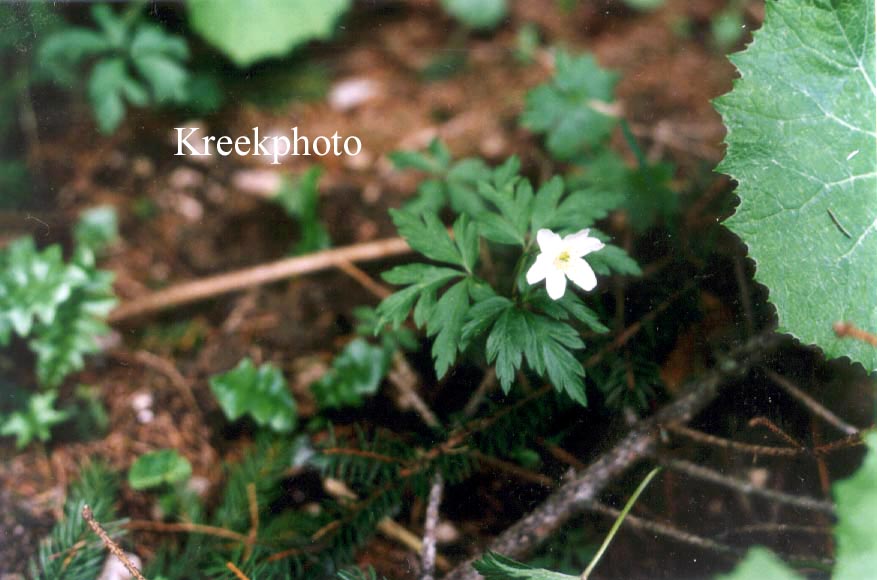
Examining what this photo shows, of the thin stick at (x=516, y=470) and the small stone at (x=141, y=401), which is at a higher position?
→ the thin stick at (x=516, y=470)

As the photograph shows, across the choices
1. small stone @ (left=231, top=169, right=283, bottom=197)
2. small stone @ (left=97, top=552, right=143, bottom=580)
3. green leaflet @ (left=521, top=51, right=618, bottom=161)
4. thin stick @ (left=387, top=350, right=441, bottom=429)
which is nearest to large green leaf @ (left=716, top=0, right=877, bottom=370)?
green leaflet @ (left=521, top=51, right=618, bottom=161)

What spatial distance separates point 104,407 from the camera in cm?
262

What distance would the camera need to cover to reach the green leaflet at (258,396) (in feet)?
7.95

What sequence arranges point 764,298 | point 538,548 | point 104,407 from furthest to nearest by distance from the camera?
1. point 104,407
2. point 764,298
3. point 538,548

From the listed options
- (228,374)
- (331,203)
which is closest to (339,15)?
(331,203)

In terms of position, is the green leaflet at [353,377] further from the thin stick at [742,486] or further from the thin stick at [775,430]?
the thin stick at [775,430]

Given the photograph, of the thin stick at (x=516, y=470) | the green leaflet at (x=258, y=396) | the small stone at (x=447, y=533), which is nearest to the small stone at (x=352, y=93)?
the green leaflet at (x=258, y=396)

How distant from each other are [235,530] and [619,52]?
294cm

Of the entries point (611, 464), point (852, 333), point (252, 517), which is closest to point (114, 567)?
point (252, 517)

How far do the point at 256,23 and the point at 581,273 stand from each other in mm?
2100

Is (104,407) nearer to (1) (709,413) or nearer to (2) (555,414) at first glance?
(2) (555,414)

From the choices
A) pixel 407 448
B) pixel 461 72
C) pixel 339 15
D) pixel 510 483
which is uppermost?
pixel 339 15

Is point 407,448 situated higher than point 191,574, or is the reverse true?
point 407,448

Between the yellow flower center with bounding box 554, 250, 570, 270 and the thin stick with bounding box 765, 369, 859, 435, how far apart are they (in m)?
0.90
